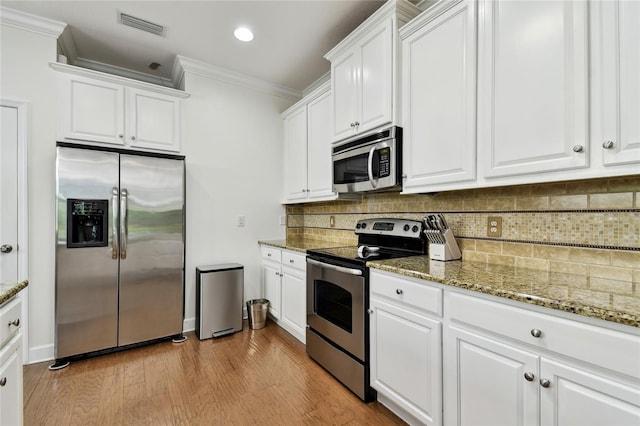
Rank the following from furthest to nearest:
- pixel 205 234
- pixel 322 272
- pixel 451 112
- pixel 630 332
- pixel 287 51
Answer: pixel 205 234 < pixel 287 51 < pixel 322 272 < pixel 451 112 < pixel 630 332

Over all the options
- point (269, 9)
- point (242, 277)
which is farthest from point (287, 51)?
point (242, 277)

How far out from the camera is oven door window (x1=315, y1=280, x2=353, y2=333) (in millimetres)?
2061

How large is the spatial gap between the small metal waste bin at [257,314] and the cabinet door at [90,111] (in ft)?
6.67

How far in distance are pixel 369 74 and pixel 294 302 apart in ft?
6.73

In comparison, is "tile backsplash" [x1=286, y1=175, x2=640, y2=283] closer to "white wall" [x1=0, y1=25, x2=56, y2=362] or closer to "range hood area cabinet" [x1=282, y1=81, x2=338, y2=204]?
"range hood area cabinet" [x1=282, y1=81, x2=338, y2=204]

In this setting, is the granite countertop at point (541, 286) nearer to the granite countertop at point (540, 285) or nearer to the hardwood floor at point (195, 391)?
the granite countertop at point (540, 285)

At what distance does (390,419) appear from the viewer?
1.75 metres

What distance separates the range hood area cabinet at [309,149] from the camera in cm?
290

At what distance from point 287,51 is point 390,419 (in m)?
3.12

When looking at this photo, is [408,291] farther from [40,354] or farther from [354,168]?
[40,354]

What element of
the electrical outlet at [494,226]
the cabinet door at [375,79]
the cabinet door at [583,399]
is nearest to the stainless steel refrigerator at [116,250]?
the cabinet door at [375,79]

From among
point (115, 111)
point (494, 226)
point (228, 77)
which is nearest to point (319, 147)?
point (228, 77)

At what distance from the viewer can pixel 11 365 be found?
3.92 feet

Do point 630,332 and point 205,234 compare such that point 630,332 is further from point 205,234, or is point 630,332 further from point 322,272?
point 205,234
